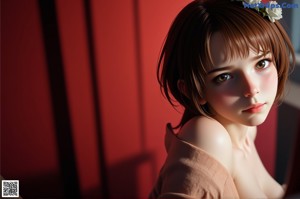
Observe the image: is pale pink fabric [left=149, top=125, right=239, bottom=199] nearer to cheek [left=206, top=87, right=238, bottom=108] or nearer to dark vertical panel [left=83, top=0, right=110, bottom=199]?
cheek [left=206, top=87, right=238, bottom=108]

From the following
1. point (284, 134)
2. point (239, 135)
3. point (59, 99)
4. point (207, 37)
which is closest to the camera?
point (207, 37)

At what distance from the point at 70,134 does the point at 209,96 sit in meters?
0.47

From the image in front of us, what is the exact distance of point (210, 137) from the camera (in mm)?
691

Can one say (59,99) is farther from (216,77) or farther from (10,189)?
(216,77)

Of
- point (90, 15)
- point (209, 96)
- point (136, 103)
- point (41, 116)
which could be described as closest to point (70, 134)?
point (41, 116)

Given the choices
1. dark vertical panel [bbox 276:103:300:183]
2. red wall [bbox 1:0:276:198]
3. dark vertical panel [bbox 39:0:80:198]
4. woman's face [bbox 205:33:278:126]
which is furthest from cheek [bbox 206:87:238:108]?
dark vertical panel [bbox 276:103:300:183]

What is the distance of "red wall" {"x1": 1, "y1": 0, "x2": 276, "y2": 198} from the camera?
0.89 meters

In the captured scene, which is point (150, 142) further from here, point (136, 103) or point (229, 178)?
point (229, 178)

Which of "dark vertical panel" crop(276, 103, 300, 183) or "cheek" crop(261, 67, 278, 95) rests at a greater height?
"cheek" crop(261, 67, 278, 95)

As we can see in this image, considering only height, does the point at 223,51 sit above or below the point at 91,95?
above

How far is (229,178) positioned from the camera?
0.70 metres

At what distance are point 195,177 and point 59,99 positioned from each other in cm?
47

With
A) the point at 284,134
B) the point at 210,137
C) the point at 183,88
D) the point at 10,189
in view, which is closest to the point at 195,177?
the point at 210,137

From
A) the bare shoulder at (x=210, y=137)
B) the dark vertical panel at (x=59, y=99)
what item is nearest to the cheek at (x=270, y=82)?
the bare shoulder at (x=210, y=137)
